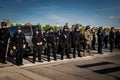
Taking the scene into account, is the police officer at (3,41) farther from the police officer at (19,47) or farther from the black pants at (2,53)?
the police officer at (19,47)

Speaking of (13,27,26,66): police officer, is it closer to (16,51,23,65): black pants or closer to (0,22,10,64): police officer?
(16,51,23,65): black pants

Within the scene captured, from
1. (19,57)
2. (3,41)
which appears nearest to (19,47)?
(19,57)

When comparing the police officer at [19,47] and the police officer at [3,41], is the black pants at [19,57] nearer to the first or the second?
the police officer at [19,47]

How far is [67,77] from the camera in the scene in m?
7.54

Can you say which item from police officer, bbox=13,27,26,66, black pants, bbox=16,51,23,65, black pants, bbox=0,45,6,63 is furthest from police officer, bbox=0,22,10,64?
black pants, bbox=16,51,23,65

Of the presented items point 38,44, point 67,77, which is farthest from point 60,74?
point 38,44

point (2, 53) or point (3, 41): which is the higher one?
point (3, 41)

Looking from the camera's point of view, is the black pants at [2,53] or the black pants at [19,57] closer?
the black pants at [19,57]

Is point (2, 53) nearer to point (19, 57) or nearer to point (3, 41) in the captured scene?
point (3, 41)

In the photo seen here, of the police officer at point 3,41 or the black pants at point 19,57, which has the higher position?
the police officer at point 3,41

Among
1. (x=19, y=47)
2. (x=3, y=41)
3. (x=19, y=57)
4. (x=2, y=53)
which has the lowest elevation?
(x=19, y=57)

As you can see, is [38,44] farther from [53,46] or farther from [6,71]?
[6,71]

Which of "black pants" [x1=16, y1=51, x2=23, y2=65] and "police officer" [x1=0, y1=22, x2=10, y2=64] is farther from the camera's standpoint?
"police officer" [x1=0, y1=22, x2=10, y2=64]

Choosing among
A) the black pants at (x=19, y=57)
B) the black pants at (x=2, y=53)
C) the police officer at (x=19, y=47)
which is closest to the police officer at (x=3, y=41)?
the black pants at (x=2, y=53)
